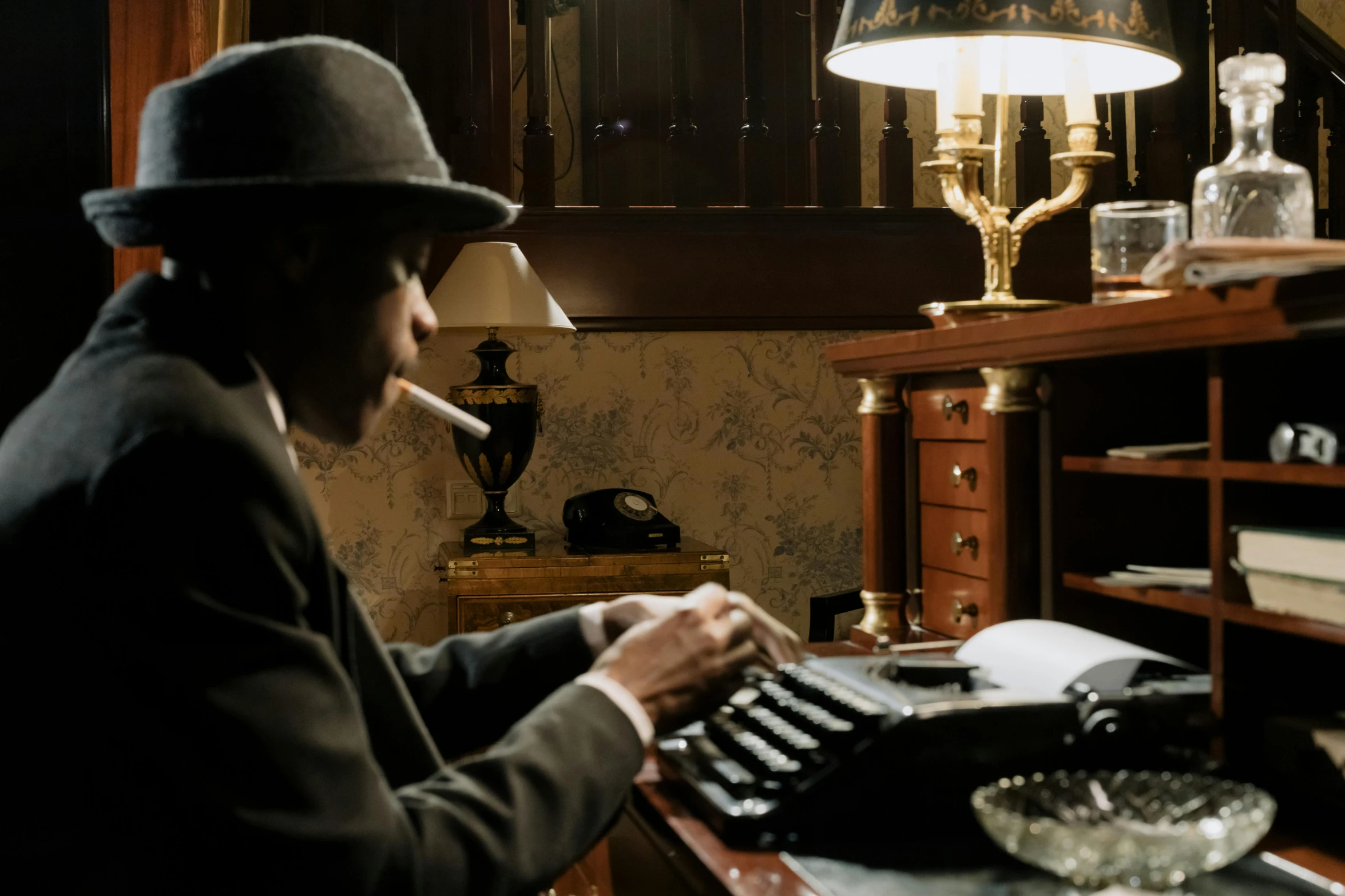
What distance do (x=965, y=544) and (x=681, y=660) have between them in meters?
0.69

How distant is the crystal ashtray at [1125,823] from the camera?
2.95ft

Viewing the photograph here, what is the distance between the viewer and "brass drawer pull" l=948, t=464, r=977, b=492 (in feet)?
5.51

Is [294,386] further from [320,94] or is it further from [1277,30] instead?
[1277,30]

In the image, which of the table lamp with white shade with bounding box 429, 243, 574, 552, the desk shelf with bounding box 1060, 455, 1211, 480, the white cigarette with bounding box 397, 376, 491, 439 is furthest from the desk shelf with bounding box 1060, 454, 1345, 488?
the table lamp with white shade with bounding box 429, 243, 574, 552

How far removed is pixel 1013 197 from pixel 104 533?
3201 mm

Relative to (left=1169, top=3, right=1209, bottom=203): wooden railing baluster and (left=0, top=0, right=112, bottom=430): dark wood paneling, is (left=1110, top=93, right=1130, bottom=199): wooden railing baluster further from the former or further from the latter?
(left=0, top=0, right=112, bottom=430): dark wood paneling

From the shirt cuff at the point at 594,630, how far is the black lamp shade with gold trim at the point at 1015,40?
789 millimetres

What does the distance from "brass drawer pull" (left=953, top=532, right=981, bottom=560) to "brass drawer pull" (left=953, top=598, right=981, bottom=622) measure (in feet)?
0.20

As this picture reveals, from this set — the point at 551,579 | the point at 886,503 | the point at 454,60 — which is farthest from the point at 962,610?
the point at 454,60

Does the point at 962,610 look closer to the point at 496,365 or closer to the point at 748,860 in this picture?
the point at 748,860

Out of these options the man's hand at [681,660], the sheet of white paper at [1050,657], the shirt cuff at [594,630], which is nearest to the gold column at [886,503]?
the sheet of white paper at [1050,657]

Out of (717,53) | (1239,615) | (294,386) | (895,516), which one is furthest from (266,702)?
(717,53)

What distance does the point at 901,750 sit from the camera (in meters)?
1.06

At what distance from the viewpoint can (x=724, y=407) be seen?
3.31 metres
